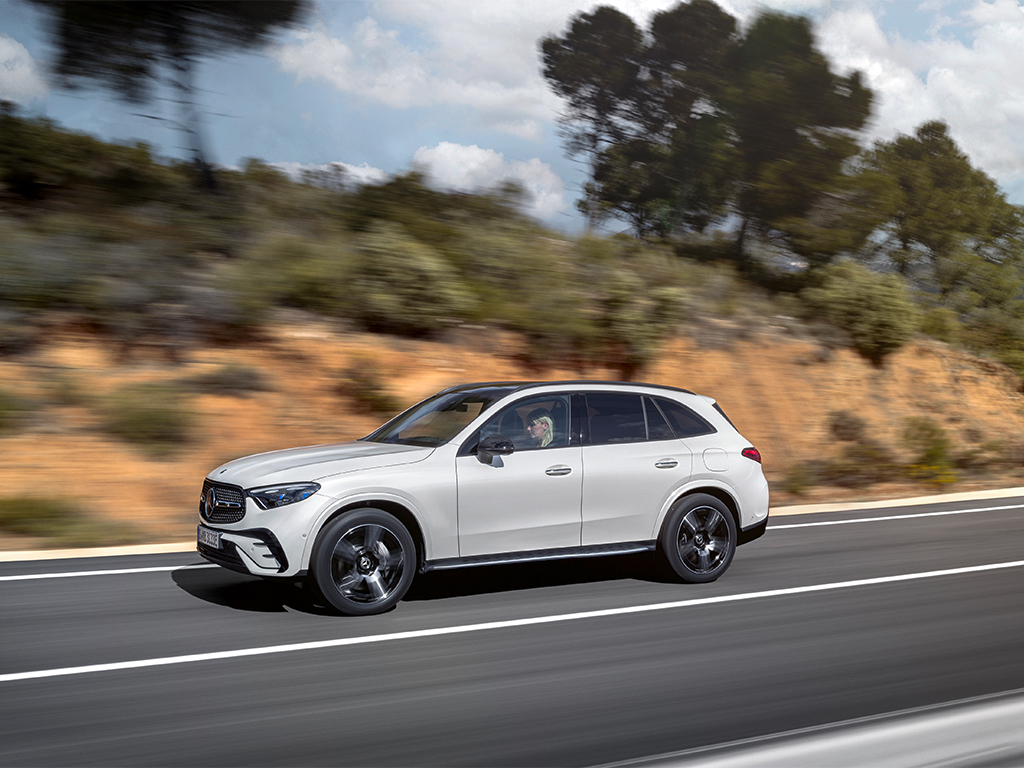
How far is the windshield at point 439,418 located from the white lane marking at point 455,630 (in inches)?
59.6

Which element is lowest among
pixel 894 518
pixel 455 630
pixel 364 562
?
pixel 894 518

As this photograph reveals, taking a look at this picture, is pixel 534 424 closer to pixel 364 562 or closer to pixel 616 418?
pixel 616 418

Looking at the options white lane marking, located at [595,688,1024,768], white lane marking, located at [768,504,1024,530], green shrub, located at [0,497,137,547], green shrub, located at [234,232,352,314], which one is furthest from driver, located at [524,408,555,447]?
green shrub, located at [234,232,352,314]

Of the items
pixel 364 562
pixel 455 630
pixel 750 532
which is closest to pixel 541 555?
pixel 455 630

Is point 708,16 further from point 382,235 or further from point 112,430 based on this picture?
point 112,430

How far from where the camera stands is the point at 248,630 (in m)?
6.30

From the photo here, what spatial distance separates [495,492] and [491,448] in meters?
0.33

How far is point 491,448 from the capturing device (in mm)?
7074

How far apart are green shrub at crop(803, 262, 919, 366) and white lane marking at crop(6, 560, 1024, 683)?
16.1 meters

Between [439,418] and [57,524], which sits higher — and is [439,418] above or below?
above

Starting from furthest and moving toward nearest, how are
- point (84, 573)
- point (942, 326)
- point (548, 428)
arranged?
point (942, 326), point (84, 573), point (548, 428)

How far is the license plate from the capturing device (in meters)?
6.75

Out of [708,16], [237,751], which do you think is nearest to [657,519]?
[237,751]

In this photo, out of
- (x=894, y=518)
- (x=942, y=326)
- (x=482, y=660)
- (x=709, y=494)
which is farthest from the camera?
(x=942, y=326)
